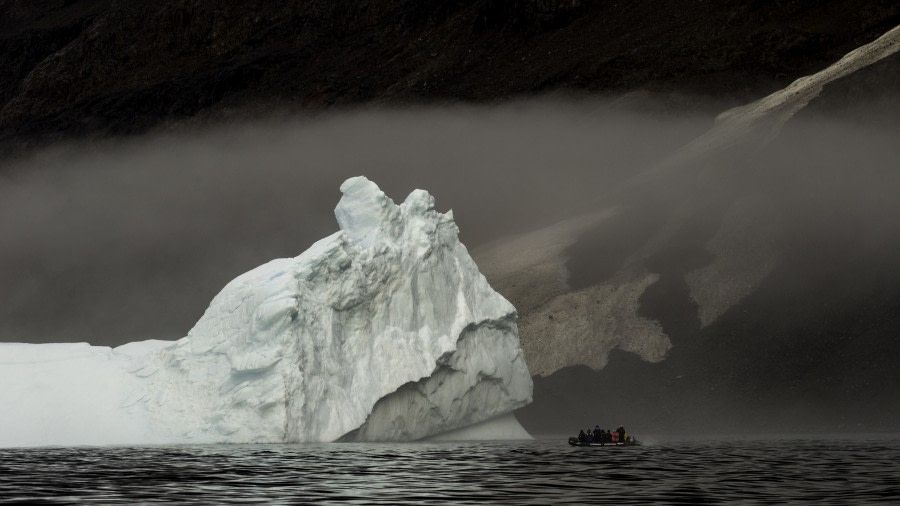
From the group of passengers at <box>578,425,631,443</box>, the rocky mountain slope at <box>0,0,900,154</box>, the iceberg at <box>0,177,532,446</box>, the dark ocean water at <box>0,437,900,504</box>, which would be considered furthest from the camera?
the rocky mountain slope at <box>0,0,900,154</box>

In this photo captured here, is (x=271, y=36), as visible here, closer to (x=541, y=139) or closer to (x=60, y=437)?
(x=541, y=139)

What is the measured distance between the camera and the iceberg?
41594 millimetres

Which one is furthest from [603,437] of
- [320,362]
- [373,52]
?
[373,52]

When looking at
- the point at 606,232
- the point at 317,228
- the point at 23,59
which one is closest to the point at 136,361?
the point at 606,232

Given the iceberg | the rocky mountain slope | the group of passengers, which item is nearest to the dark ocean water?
the iceberg

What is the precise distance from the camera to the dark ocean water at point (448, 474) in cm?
2359

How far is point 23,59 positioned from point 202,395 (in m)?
145

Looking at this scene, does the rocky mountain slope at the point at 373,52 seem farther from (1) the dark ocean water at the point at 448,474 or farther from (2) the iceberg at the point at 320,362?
(1) the dark ocean water at the point at 448,474

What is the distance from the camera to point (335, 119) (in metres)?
137

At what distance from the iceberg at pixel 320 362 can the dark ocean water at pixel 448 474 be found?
1.91 m

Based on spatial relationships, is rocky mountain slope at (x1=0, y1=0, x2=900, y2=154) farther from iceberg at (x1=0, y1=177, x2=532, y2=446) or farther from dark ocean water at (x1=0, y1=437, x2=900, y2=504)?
dark ocean water at (x1=0, y1=437, x2=900, y2=504)

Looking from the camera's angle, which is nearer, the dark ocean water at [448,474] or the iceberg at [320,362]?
the dark ocean water at [448,474]

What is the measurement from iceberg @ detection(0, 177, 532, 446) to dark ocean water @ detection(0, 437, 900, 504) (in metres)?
1.91

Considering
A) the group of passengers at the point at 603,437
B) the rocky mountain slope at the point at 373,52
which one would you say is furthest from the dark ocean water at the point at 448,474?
the rocky mountain slope at the point at 373,52
